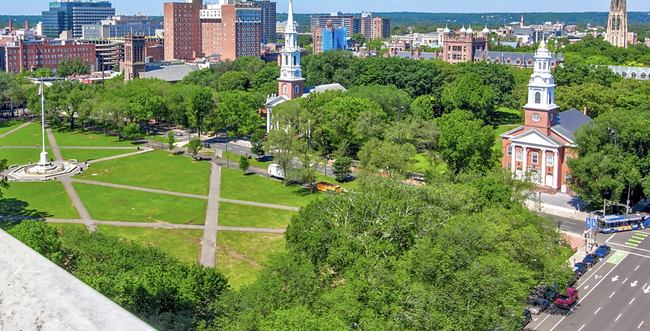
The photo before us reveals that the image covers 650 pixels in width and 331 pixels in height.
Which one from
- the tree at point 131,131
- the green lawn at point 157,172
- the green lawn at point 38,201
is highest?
the tree at point 131,131

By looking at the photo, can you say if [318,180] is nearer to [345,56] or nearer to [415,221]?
[415,221]

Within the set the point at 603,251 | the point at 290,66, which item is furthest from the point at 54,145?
A: the point at 603,251

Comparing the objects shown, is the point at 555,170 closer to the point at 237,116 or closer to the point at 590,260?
the point at 590,260

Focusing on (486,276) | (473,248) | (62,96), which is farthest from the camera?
(62,96)

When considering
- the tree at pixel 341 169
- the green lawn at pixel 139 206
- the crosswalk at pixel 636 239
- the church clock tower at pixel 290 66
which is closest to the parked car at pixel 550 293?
the crosswalk at pixel 636 239

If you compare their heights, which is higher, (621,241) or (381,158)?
(381,158)

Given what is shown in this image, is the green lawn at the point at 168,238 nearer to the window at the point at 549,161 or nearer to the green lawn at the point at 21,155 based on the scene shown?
the green lawn at the point at 21,155

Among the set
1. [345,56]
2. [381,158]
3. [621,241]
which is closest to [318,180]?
[381,158]
